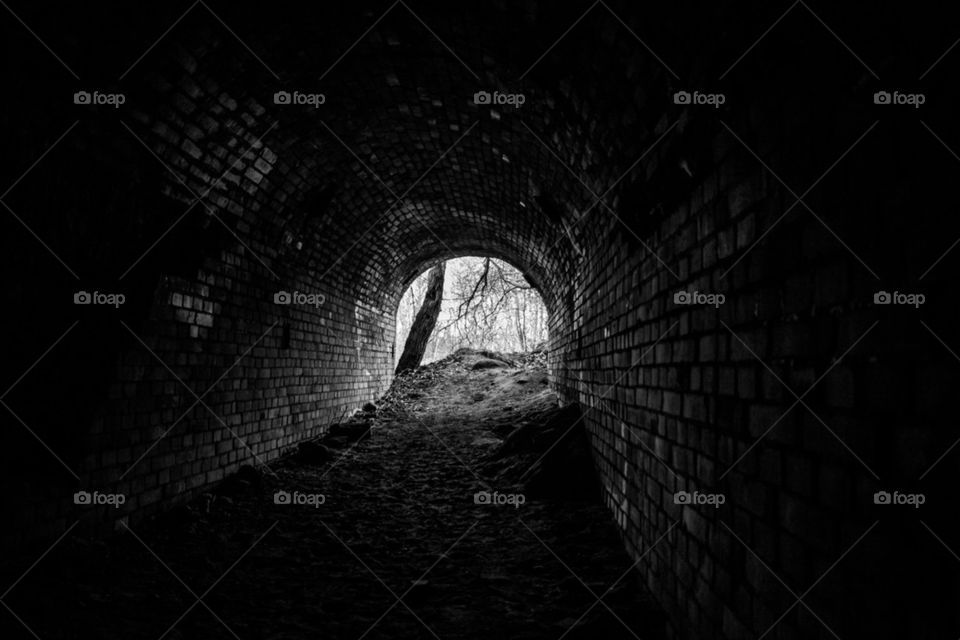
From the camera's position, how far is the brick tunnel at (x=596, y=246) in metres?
1.40

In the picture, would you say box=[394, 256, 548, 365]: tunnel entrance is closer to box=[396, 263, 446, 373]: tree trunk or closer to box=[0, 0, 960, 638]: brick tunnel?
box=[396, 263, 446, 373]: tree trunk

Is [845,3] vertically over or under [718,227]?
over

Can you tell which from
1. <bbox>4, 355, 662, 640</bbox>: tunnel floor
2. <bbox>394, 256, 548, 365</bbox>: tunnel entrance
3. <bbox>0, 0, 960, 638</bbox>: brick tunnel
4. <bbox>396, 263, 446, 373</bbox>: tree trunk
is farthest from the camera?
<bbox>394, 256, 548, 365</bbox>: tunnel entrance

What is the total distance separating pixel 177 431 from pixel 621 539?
4.28 m

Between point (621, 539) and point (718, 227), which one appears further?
point (621, 539)

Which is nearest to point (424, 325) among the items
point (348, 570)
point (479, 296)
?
point (479, 296)

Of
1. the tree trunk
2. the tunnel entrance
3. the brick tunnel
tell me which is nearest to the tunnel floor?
the brick tunnel

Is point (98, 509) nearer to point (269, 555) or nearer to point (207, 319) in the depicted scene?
point (269, 555)

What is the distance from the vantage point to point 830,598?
62.9 inches

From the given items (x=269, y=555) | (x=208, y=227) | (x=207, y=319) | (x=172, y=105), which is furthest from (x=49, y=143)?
(x=269, y=555)

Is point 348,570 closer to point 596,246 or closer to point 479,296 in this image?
point 596,246

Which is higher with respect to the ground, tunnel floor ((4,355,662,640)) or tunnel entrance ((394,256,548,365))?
tunnel entrance ((394,256,548,365))

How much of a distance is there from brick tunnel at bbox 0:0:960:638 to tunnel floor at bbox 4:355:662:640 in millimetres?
307

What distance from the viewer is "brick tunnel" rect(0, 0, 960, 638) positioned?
1.40 meters
